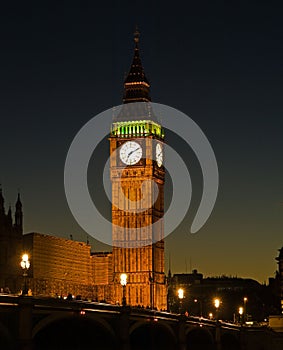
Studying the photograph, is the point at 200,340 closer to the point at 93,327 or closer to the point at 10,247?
the point at 10,247

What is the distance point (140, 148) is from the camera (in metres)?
190

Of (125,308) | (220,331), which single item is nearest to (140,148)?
(220,331)

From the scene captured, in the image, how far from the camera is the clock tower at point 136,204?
187 meters

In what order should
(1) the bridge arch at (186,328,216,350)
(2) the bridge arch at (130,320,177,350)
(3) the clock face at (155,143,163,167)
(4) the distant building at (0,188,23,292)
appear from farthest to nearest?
(3) the clock face at (155,143,163,167) → (4) the distant building at (0,188,23,292) → (1) the bridge arch at (186,328,216,350) → (2) the bridge arch at (130,320,177,350)

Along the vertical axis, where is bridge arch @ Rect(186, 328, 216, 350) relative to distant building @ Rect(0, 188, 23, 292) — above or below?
below

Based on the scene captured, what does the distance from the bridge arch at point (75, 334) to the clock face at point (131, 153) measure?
88.1 meters

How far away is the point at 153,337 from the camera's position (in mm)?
113938

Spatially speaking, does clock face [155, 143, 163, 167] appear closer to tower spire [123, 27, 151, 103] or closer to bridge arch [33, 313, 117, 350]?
tower spire [123, 27, 151, 103]

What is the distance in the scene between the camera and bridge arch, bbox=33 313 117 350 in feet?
294

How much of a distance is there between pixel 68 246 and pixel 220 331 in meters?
56.2

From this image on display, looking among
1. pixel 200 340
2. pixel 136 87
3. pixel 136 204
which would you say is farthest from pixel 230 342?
pixel 136 87

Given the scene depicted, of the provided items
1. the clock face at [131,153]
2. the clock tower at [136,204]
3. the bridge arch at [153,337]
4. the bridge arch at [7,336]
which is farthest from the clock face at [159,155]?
the bridge arch at [7,336]

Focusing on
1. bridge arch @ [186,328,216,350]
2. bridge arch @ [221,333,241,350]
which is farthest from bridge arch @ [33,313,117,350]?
bridge arch @ [221,333,241,350]

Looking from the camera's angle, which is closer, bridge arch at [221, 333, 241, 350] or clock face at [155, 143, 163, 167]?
bridge arch at [221, 333, 241, 350]
